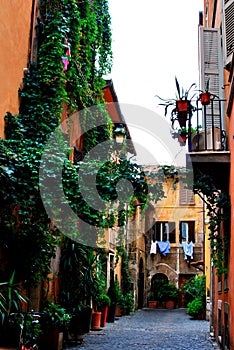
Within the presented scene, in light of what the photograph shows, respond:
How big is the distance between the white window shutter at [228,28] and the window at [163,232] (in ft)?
87.3

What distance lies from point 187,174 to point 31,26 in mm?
4886

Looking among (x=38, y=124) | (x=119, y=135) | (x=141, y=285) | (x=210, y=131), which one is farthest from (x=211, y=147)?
(x=141, y=285)

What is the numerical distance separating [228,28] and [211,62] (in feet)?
4.05

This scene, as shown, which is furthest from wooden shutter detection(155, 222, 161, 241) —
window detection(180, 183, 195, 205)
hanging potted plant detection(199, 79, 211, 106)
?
hanging potted plant detection(199, 79, 211, 106)

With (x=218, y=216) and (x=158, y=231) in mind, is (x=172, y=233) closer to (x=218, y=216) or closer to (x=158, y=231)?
(x=158, y=231)

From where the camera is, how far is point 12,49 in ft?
30.3

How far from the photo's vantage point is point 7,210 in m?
8.51

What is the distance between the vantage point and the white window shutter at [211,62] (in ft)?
31.0

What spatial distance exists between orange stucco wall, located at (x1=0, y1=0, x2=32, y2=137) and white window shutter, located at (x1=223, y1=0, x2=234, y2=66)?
4.01 metres

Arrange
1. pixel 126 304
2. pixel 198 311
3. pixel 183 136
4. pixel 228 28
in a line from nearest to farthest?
pixel 228 28 → pixel 183 136 → pixel 198 311 → pixel 126 304

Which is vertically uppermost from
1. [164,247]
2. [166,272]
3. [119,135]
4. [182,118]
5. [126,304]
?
[119,135]

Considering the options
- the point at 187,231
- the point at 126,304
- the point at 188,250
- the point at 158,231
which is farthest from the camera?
the point at 158,231

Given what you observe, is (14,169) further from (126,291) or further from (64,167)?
(126,291)

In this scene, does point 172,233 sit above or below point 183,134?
above
